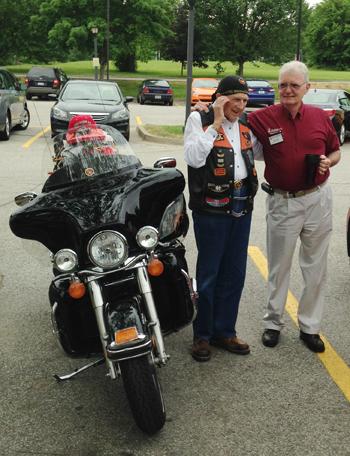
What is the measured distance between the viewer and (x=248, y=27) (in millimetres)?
46375

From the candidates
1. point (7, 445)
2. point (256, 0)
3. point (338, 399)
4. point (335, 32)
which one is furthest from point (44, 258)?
point (335, 32)

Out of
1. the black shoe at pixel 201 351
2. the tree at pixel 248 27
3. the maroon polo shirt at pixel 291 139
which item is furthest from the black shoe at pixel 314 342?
the tree at pixel 248 27

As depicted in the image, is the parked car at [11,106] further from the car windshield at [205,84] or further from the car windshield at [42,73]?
the car windshield at [42,73]

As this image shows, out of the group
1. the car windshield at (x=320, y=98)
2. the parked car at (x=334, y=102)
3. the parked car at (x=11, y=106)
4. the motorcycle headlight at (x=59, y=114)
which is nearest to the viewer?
the motorcycle headlight at (x=59, y=114)

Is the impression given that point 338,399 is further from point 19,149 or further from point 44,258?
point 19,149

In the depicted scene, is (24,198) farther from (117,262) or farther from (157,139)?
(157,139)

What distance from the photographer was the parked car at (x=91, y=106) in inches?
542

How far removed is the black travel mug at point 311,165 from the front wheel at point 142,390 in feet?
5.49

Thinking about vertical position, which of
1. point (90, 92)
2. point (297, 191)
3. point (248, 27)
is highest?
point (248, 27)

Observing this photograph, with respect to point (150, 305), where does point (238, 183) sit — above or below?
above

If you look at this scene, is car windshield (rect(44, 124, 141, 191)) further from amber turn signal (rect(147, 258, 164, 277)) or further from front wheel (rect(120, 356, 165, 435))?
front wheel (rect(120, 356, 165, 435))

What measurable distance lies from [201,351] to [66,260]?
1.32 meters

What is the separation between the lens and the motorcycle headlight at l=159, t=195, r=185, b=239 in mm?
3494

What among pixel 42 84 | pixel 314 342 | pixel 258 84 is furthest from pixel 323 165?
pixel 42 84
